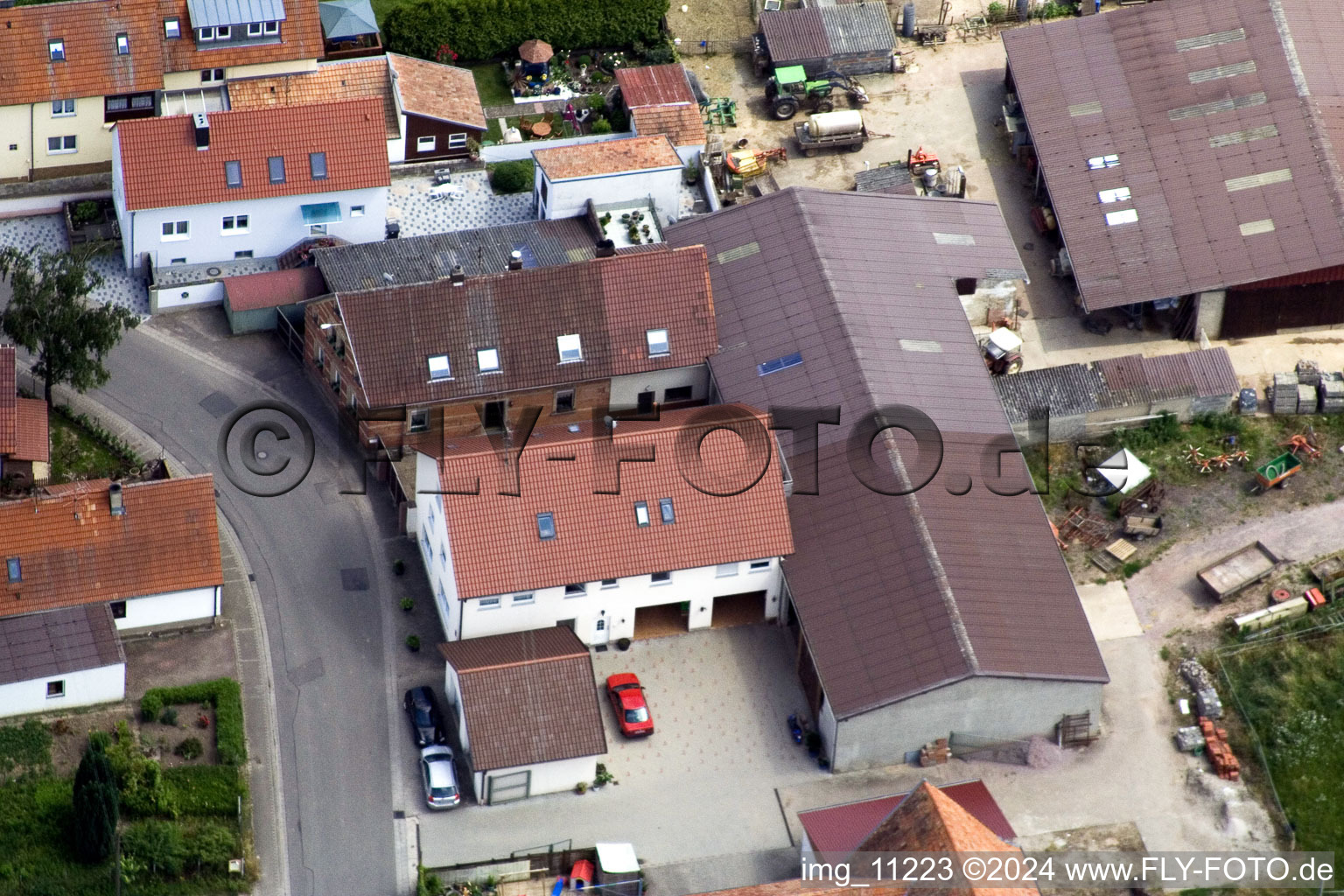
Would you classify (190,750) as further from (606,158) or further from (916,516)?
(606,158)

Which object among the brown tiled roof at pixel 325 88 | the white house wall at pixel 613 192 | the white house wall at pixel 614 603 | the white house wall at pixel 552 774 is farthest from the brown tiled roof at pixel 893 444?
the brown tiled roof at pixel 325 88

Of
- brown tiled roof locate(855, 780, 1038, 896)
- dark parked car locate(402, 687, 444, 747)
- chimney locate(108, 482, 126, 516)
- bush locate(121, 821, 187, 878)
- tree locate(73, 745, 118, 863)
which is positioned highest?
chimney locate(108, 482, 126, 516)

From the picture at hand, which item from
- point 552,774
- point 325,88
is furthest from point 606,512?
point 325,88

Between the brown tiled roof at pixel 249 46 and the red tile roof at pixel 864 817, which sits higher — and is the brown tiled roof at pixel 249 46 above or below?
above

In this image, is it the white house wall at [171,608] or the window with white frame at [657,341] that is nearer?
the white house wall at [171,608]

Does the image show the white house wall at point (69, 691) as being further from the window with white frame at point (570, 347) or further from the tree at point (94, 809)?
the window with white frame at point (570, 347)

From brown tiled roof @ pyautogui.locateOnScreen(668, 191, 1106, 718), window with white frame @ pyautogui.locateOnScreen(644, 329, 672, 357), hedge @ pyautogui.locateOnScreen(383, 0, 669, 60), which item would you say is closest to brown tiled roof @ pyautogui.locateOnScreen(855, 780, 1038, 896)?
brown tiled roof @ pyautogui.locateOnScreen(668, 191, 1106, 718)

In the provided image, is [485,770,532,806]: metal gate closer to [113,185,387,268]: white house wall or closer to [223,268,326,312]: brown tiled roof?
[223,268,326,312]: brown tiled roof
